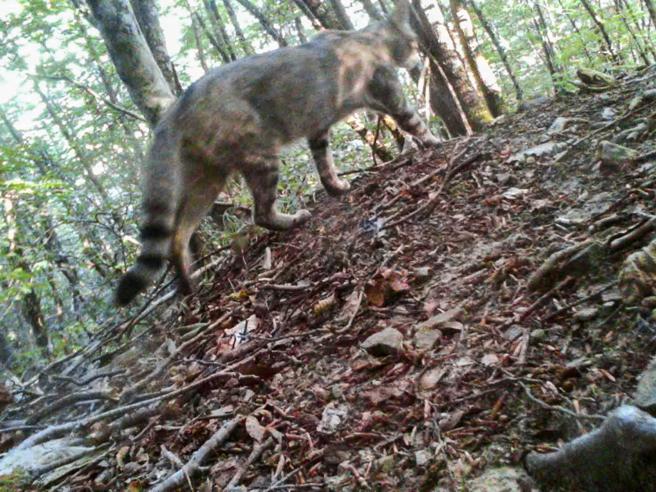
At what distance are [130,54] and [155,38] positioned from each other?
4.99 ft

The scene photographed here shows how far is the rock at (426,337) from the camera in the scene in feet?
7.26

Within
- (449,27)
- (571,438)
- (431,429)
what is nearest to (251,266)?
(431,429)

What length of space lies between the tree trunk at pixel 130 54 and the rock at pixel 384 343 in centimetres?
395

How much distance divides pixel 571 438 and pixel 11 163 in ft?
20.5

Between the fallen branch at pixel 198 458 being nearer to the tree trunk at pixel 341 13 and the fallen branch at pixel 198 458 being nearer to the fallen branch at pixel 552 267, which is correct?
the fallen branch at pixel 552 267

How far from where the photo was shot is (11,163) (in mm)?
5688

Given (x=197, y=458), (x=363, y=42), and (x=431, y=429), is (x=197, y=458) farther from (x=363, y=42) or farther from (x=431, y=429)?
(x=363, y=42)

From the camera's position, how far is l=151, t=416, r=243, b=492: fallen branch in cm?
198

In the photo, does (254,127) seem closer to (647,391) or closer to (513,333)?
(513,333)

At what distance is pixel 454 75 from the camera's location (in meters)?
6.39

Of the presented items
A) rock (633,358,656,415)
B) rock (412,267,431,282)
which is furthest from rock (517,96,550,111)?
rock (633,358,656,415)

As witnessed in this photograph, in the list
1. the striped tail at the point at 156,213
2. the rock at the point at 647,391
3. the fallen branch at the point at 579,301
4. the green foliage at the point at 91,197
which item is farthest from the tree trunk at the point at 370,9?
the rock at the point at 647,391

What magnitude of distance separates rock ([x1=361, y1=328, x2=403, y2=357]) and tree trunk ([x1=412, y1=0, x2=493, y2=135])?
4650 mm

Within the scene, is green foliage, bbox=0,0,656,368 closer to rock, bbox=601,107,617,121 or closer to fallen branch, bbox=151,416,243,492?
rock, bbox=601,107,617,121
